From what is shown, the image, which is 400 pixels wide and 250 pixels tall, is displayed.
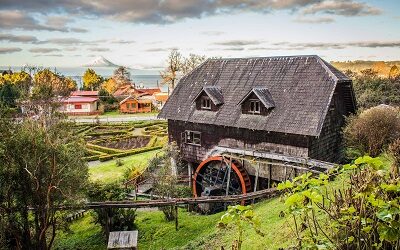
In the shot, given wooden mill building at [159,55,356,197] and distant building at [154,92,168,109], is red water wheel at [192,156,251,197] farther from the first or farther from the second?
distant building at [154,92,168,109]

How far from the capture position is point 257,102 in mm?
23500

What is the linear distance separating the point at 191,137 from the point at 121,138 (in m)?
24.4

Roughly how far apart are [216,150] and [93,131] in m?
34.1

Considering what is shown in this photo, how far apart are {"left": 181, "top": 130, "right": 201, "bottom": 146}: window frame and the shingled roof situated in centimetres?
112

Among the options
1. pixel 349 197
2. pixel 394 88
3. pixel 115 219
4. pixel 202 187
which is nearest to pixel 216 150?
pixel 202 187

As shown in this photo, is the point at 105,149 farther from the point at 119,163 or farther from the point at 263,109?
the point at 263,109

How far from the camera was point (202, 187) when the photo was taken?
26219 mm

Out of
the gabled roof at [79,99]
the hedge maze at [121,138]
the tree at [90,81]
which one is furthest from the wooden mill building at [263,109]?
the tree at [90,81]

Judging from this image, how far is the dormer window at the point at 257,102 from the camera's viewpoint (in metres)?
22.8

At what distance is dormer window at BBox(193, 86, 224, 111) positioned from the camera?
2545 centimetres

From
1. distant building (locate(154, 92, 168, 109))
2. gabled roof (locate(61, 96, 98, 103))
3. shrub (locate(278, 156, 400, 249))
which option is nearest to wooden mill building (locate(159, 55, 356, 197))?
shrub (locate(278, 156, 400, 249))

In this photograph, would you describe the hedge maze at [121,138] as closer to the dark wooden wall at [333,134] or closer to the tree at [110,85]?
the dark wooden wall at [333,134]

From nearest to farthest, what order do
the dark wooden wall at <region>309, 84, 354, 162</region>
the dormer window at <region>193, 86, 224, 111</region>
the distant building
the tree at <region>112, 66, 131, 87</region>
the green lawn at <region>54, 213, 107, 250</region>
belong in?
the green lawn at <region>54, 213, 107, 250</region>, the dark wooden wall at <region>309, 84, 354, 162</region>, the dormer window at <region>193, 86, 224, 111</region>, the distant building, the tree at <region>112, 66, 131, 87</region>

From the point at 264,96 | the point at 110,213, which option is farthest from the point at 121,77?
the point at 110,213
